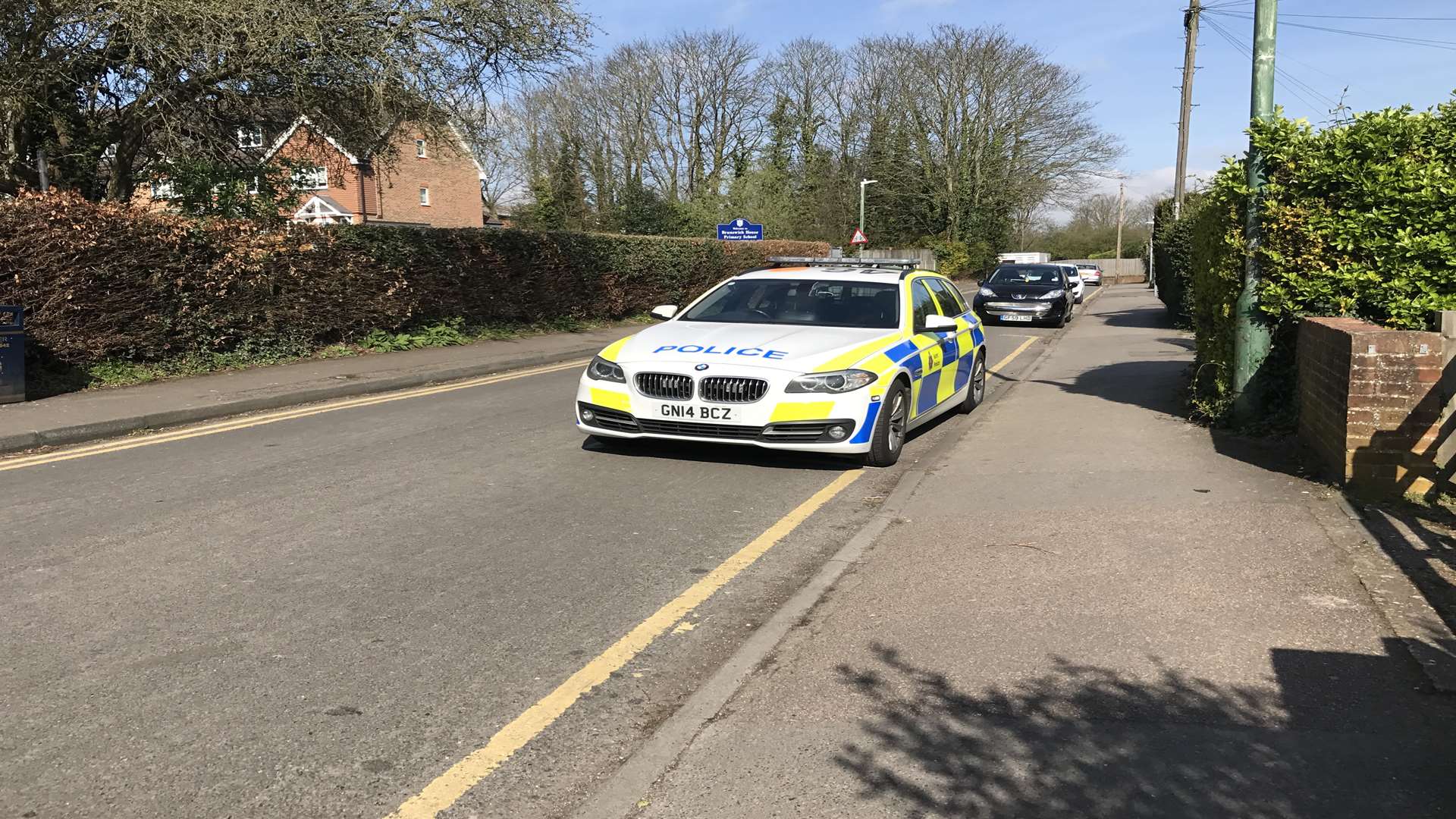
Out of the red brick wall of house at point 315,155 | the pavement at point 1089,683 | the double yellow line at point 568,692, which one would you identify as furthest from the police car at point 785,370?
the red brick wall of house at point 315,155

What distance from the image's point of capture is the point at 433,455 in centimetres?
829

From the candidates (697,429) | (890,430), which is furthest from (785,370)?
(890,430)

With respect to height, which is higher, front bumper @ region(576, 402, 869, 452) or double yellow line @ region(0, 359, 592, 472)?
front bumper @ region(576, 402, 869, 452)

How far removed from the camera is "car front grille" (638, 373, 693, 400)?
745 centimetres

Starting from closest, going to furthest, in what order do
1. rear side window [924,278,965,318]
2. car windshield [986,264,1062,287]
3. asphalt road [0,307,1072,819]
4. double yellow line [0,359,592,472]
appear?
1. asphalt road [0,307,1072,819]
2. double yellow line [0,359,592,472]
3. rear side window [924,278,965,318]
4. car windshield [986,264,1062,287]

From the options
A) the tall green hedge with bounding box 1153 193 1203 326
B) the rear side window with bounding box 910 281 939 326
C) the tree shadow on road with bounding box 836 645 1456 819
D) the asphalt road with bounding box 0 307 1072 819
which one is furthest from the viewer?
the tall green hedge with bounding box 1153 193 1203 326

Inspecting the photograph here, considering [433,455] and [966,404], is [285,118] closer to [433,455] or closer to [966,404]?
[433,455]

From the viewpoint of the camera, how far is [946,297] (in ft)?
34.5

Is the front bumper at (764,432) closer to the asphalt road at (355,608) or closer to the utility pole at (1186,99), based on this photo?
the asphalt road at (355,608)

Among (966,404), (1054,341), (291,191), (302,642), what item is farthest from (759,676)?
(1054,341)

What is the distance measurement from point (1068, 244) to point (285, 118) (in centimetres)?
7901

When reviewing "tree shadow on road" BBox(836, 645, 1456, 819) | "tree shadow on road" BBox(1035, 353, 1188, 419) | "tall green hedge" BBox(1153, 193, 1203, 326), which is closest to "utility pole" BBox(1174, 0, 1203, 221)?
"tall green hedge" BBox(1153, 193, 1203, 326)

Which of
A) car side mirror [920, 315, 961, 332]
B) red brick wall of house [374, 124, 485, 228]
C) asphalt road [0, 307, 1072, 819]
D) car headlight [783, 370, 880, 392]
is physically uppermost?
red brick wall of house [374, 124, 485, 228]

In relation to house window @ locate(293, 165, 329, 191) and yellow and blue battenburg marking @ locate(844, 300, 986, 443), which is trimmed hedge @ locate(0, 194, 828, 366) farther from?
yellow and blue battenburg marking @ locate(844, 300, 986, 443)
